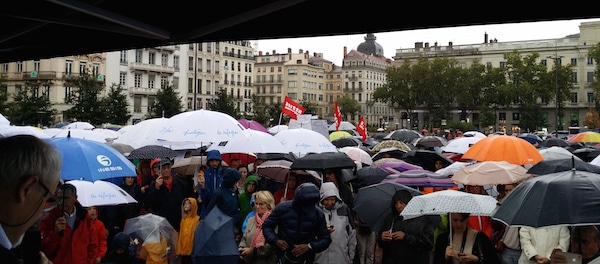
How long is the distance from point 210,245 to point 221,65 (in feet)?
284

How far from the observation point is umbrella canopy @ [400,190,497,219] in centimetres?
576

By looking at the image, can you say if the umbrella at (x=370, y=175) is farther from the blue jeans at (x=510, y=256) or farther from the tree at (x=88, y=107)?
the tree at (x=88, y=107)

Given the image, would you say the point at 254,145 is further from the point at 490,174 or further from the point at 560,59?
the point at 560,59

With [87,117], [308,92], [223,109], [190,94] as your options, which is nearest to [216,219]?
[87,117]

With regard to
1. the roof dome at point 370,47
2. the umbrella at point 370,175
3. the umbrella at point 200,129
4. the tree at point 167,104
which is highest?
the roof dome at point 370,47

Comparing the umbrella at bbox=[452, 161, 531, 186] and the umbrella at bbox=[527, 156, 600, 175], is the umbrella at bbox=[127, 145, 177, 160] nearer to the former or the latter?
the umbrella at bbox=[452, 161, 531, 186]

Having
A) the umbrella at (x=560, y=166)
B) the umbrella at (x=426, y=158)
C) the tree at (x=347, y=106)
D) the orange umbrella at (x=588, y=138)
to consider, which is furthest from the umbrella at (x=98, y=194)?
the tree at (x=347, y=106)

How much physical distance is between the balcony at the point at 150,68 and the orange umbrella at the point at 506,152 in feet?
211

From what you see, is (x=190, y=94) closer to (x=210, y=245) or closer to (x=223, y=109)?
(x=223, y=109)

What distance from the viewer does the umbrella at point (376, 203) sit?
7.08m

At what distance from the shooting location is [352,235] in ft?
22.4

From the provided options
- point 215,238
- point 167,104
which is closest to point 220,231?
point 215,238

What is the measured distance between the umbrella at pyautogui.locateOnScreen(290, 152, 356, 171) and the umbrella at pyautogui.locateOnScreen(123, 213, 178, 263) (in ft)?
7.41

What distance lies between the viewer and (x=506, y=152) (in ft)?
34.7
